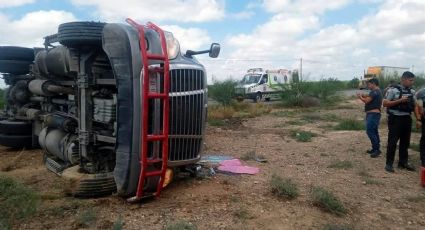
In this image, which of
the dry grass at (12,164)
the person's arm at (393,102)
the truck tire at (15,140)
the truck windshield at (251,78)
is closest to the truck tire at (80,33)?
the dry grass at (12,164)

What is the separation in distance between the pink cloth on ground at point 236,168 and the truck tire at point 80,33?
9.16 feet

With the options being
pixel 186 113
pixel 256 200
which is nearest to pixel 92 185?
pixel 186 113

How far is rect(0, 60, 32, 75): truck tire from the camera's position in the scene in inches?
316

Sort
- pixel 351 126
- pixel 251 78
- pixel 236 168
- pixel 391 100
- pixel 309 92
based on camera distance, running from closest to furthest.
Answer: pixel 236 168, pixel 391 100, pixel 351 126, pixel 309 92, pixel 251 78

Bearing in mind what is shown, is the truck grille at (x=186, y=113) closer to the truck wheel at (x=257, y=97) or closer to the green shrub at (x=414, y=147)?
the green shrub at (x=414, y=147)

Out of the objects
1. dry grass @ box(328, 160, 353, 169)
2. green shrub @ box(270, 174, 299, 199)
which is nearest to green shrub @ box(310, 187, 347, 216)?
green shrub @ box(270, 174, 299, 199)

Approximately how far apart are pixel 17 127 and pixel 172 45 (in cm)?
442

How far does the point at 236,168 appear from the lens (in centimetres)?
670

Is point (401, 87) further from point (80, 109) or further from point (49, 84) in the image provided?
point (49, 84)

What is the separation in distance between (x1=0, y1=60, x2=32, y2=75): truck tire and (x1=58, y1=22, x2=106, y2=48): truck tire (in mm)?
3573

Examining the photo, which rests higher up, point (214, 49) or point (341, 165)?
point (214, 49)

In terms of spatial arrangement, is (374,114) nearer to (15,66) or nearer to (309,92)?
(15,66)

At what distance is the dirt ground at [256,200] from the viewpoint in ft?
14.2

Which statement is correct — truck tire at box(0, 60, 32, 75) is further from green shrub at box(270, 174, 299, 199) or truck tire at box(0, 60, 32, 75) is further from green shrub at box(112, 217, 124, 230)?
green shrub at box(270, 174, 299, 199)
